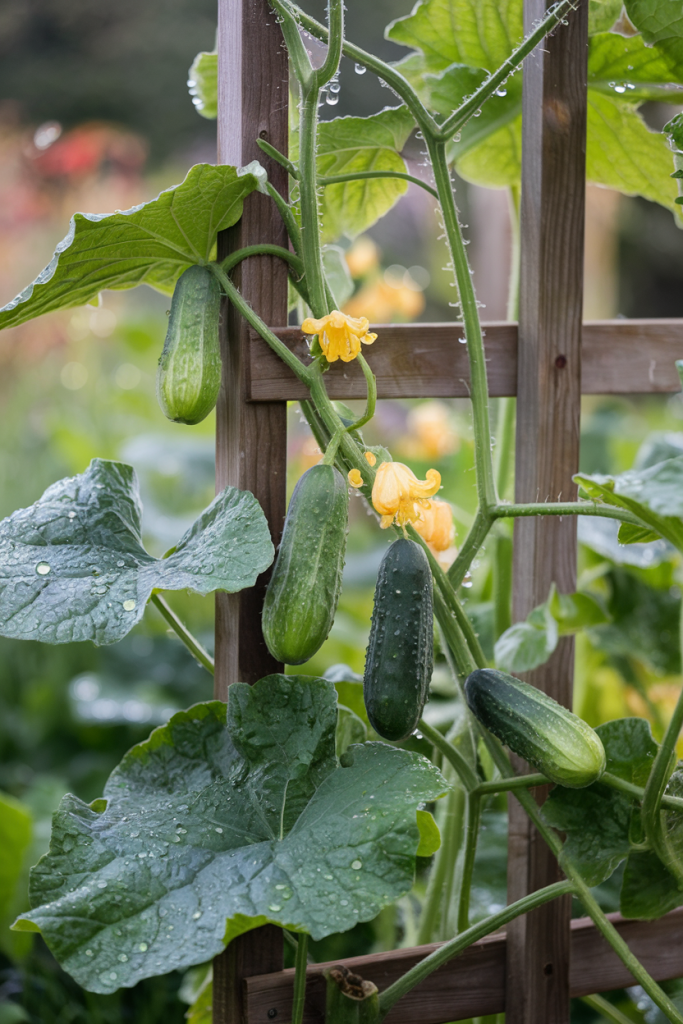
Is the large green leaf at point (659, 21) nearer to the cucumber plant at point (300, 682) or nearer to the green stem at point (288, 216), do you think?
the cucumber plant at point (300, 682)

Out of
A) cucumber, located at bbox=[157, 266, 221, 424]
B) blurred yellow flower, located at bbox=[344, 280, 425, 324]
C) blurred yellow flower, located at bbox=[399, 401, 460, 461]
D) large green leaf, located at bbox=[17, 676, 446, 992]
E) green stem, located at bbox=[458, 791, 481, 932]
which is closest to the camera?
large green leaf, located at bbox=[17, 676, 446, 992]

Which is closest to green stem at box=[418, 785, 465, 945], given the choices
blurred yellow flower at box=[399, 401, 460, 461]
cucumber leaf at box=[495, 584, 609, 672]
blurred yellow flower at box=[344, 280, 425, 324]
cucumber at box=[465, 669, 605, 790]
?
cucumber leaf at box=[495, 584, 609, 672]

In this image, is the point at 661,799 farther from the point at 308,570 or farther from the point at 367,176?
the point at 367,176

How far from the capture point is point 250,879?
0.77 meters

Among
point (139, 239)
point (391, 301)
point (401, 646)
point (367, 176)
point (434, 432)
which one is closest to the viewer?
point (401, 646)

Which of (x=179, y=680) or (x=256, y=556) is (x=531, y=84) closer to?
(x=256, y=556)

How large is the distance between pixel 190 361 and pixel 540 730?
465 mm

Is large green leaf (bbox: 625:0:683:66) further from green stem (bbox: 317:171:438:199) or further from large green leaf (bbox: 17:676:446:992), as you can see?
large green leaf (bbox: 17:676:446:992)

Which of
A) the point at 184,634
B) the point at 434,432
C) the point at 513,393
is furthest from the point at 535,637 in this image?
the point at 434,432

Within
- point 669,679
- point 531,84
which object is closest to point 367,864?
point 531,84

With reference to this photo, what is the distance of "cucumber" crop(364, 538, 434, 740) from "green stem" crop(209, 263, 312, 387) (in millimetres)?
203

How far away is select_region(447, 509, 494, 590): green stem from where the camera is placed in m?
0.92

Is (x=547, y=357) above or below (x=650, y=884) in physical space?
above

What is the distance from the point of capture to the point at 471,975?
103 centimetres
